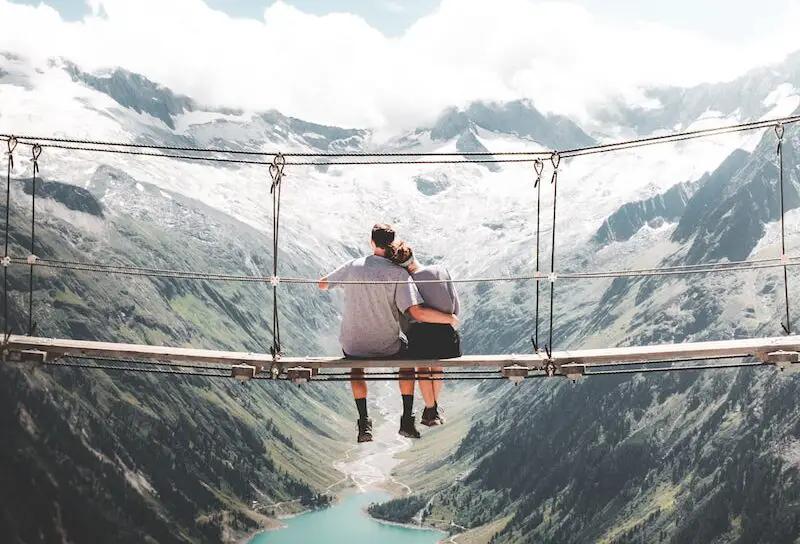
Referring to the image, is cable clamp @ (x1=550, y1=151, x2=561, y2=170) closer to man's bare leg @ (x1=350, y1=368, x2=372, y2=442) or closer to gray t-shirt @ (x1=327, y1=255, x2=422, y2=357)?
gray t-shirt @ (x1=327, y1=255, x2=422, y2=357)

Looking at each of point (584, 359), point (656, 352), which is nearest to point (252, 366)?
point (584, 359)

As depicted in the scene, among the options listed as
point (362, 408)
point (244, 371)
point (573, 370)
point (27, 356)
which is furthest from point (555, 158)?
point (27, 356)

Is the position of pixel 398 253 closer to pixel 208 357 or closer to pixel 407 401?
pixel 407 401

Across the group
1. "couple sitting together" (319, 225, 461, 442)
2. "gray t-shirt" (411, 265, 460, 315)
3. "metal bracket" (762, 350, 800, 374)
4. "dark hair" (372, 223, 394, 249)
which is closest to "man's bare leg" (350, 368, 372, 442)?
"couple sitting together" (319, 225, 461, 442)

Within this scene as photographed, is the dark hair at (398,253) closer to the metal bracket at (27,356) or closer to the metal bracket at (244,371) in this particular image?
the metal bracket at (244,371)

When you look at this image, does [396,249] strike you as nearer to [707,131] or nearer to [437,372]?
[437,372]

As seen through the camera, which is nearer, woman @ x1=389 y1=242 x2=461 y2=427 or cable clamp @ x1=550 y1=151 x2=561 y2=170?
woman @ x1=389 y1=242 x2=461 y2=427

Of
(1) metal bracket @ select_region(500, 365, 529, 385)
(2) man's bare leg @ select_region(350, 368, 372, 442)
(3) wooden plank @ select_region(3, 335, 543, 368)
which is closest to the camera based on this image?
(3) wooden plank @ select_region(3, 335, 543, 368)
